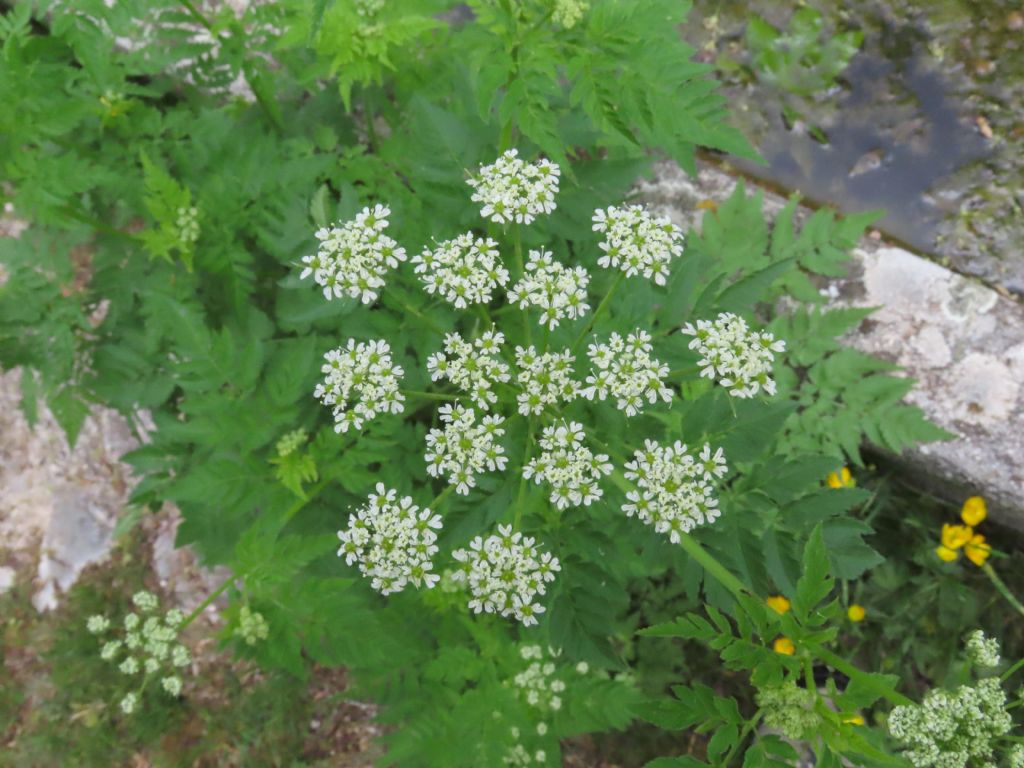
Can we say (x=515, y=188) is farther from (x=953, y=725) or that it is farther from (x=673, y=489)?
(x=953, y=725)

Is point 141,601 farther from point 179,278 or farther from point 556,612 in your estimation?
point 556,612

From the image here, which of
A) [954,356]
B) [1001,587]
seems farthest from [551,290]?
[1001,587]

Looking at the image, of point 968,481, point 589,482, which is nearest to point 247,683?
point 589,482

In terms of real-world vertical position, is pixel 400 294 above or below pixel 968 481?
above

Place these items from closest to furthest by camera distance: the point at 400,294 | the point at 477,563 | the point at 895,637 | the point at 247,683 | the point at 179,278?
the point at 477,563
the point at 400,294
the point at 179,278
the point at 895,637
the point at 247,683

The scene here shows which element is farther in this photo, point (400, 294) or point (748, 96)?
point (748, 96)

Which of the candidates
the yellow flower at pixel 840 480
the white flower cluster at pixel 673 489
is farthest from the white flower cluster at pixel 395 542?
the yellow flower at pixel 840 480
